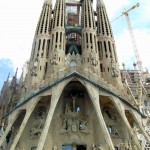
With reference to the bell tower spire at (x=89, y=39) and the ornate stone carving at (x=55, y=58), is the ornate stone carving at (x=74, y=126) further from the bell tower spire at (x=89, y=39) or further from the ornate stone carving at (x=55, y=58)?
the ornate stone carving at (x=55, y=58)

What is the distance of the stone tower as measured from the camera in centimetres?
2261

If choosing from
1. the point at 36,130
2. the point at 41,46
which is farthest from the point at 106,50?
the point at 36,130

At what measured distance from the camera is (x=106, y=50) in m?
31.0

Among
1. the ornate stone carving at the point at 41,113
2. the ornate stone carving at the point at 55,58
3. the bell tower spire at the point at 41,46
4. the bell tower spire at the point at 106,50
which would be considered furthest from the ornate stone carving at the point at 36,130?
the bell tower spire at the point at 106,50

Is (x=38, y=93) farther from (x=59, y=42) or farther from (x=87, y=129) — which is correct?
(x=59, y=42)

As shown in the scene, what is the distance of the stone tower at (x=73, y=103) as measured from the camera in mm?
22609

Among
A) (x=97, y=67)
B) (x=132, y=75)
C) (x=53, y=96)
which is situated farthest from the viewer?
(x=132, y=75)

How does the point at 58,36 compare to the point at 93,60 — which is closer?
the point at 93,60

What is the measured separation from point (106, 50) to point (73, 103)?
30.8 ft

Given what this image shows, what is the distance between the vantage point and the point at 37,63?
28.7 meters

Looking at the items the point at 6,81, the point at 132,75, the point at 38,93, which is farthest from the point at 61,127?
the point at 132,75

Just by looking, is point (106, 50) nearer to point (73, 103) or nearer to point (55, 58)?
point (55, 58)

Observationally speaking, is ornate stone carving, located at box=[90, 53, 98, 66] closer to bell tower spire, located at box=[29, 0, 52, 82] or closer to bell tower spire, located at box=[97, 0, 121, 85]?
bell tower spire, located at box=[97, 0, 121, 85]

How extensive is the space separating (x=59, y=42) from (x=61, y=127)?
11.4 metres
